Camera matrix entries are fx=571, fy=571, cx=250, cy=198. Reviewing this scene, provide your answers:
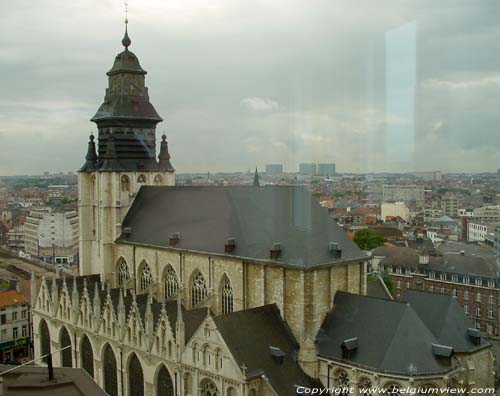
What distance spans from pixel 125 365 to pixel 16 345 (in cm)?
1848

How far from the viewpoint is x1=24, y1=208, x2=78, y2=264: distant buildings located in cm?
9731

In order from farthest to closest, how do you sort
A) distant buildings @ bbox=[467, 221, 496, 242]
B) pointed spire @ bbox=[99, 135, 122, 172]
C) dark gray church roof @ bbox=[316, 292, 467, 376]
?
distant buildings @ bbox=[467, 221, 496, 242] → pointed spire @ bbox=[99, 135, 122, 172] → dark gray church roof @ bbox=[316, 292, 467, 376]

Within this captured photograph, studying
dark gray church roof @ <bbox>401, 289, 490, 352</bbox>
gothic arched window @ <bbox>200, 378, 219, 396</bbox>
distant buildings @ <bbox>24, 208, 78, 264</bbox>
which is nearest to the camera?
gothic arched window @ <bbox>200, 378, 219, 396</bbox>

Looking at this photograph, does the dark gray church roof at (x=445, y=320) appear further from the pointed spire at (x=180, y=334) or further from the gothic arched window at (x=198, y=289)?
the pointed spire at (x=180, y=334)

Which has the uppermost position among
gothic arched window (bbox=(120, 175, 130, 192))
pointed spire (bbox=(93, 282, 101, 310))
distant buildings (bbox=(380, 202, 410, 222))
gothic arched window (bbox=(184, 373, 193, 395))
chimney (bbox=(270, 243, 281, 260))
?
gothic arched window (bbox=(120, 175, 130, 192))

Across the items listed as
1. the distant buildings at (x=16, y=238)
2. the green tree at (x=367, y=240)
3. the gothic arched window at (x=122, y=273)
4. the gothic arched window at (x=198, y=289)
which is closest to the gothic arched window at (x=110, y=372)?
the gothic arched window at (x=198, y=289)

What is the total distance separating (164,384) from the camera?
29.8 metres

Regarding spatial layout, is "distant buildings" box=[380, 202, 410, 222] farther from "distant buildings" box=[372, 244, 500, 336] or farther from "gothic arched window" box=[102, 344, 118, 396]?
"gothic arched window" box=[102, 344, 118, 396]

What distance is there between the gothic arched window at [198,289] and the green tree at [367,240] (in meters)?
44.0

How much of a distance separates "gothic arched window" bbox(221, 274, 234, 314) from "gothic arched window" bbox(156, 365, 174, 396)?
15.9 feet

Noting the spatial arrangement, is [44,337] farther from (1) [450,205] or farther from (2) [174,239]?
(1) [450,205]

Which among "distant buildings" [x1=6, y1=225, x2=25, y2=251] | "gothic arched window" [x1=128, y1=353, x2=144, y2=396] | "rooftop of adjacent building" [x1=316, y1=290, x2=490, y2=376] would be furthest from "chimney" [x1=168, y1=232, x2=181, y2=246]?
"distant buildings" [x1=6, y1=225, x2=25, y2=251]

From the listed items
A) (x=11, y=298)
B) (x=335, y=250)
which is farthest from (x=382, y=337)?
(x=11, y=298)

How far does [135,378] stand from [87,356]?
583 centimetres
